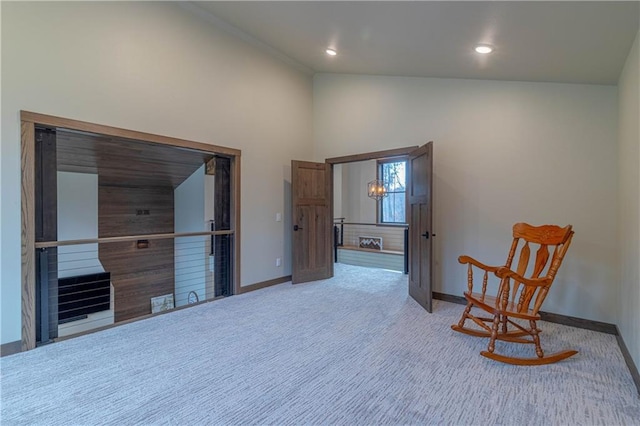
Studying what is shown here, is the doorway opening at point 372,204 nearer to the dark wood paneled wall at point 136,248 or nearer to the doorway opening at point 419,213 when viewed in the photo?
the doorway opening at point 419,213

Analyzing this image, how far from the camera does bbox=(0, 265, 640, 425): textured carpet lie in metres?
1.82

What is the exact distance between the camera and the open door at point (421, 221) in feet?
11.9

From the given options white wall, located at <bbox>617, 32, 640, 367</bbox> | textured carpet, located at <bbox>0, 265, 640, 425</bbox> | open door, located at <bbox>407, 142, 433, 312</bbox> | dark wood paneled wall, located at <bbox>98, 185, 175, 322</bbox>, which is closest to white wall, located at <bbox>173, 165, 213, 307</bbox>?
dark wood paneled wall, located at <bbox>98, 185, 175, 322</bbox>

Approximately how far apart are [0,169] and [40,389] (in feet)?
5.68

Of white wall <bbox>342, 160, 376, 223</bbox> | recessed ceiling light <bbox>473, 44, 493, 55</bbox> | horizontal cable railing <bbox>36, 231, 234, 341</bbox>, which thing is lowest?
horizontal cable railing <bbox>36, 231, 234, 341</bbox>

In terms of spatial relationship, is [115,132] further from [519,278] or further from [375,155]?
[519,278]

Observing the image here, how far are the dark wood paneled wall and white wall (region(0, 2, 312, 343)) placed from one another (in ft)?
8.85

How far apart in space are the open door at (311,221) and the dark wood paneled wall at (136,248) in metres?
2.94

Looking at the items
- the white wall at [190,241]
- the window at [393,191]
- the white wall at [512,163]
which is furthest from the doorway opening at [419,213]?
the window at [393,191]

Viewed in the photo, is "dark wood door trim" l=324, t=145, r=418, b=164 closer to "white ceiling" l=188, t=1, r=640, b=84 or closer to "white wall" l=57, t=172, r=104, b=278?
"white ceiling" l=188, t=1, r=640, b=84

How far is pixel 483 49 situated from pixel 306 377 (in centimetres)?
319

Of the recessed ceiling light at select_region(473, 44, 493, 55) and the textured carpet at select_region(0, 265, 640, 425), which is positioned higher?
the recessed ceiling light at select_region(473, 44, 493, 55)

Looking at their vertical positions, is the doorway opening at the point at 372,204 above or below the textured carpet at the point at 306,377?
above

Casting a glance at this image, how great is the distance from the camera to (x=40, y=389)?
207cm
